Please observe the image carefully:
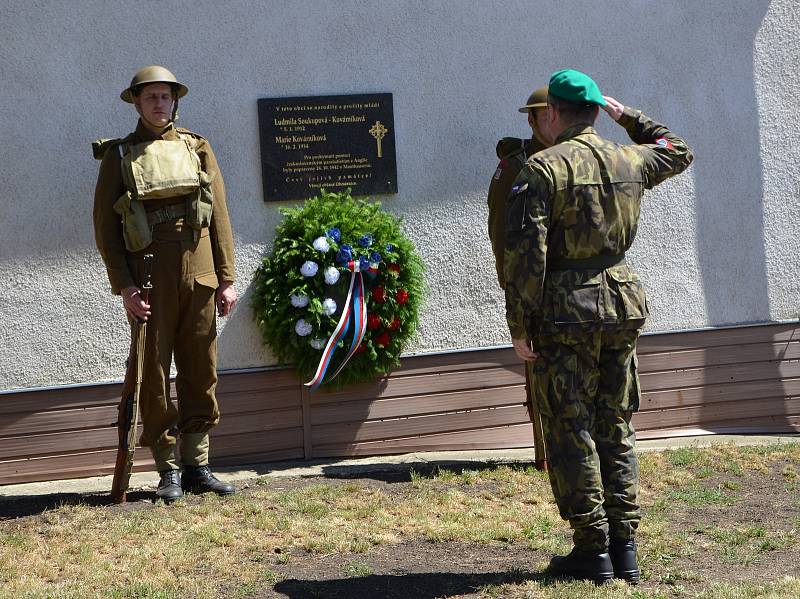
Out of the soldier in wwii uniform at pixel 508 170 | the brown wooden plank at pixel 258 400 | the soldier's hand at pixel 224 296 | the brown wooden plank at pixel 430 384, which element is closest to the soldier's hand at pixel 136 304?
the soldier's hand at pixel 224 296

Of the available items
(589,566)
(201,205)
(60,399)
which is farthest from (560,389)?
(60,399)

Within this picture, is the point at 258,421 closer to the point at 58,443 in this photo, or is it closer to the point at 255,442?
the point at 255,442

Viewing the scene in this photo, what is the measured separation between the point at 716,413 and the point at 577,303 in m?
3.59

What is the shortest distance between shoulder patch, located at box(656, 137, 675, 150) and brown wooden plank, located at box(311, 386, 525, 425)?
273cm

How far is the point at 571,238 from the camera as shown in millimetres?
4184

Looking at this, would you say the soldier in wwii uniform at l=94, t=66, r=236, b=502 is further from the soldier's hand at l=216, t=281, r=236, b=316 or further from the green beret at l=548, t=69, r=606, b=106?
the green beret at l=548, t=69, r=606, b=106

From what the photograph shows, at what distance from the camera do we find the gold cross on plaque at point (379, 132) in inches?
262

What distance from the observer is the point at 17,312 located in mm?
6125

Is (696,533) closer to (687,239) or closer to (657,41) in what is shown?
(687,239)

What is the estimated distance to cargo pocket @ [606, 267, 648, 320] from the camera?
4.23 m

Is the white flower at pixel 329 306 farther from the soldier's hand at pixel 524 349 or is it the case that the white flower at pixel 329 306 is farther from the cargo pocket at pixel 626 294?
the cargo pocket at pixel 626 294

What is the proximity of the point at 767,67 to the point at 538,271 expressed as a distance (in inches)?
161

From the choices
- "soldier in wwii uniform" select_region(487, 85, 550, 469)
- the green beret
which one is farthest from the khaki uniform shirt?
the green beret

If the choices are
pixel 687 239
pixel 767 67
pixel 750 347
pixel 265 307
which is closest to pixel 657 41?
pixel 767 67
